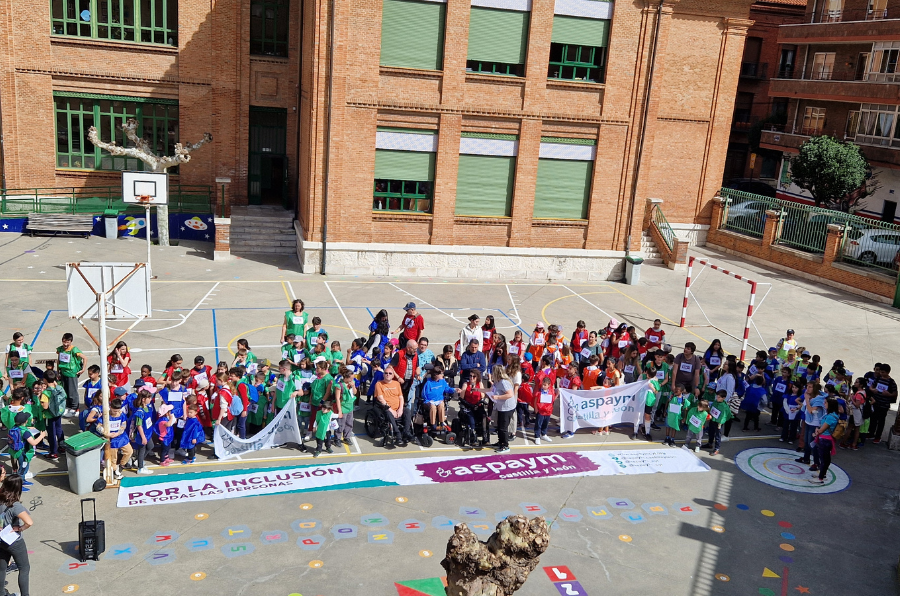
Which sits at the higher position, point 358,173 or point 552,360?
point 358,173

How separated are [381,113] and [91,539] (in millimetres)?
19201

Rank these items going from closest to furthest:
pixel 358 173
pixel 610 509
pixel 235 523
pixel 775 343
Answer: pixel 235 523
pixel 610 509
pixel 775 343
pixel 358 173

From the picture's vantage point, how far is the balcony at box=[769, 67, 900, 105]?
42.3 m

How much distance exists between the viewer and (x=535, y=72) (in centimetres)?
2828

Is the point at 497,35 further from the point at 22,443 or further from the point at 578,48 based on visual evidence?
the point at 22,443

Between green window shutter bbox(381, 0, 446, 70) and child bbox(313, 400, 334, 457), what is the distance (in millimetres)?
15853

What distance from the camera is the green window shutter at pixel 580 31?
28.1 metres

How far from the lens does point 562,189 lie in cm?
2989

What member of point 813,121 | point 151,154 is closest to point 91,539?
point 151,154

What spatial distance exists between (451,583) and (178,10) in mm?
30888

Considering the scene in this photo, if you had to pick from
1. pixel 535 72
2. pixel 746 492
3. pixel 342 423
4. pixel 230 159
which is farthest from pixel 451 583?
pixel 230 159

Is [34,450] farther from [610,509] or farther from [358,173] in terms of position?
[358,173]

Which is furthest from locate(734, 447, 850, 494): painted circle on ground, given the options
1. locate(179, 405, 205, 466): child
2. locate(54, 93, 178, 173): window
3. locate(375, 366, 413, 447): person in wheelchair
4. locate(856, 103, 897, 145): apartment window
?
locate(856, 103, 897, 145): apartment window

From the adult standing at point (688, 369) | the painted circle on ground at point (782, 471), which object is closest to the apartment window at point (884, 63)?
the adult standing at point (688, 369)
